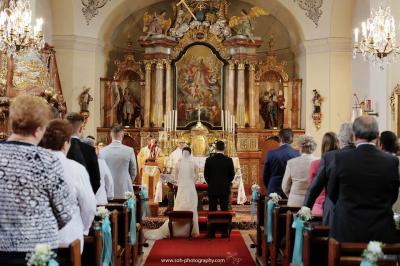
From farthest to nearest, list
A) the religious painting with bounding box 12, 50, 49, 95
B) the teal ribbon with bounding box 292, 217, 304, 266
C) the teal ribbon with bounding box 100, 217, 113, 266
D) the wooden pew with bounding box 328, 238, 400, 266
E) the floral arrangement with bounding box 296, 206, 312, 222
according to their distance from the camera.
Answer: the religious painting with bounding box 12, 50, 49, 95 < the teal ribbon with bounding box 292, 217, 304, 266 < the teal ribbon with bounding box 100, 217, 113, 266 < the floral arrangement with bounding box 296, 206, 312, 222 < the wooden pew with bounding box 328, 238, 400, 266

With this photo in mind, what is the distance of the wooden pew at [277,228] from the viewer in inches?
304

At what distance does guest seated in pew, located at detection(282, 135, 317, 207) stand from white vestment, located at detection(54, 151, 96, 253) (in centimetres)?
358

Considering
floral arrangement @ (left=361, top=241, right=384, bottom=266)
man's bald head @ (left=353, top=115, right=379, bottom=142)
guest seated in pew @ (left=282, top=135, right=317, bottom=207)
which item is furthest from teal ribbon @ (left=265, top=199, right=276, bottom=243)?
floral arrangement @ (left=361, top=241, right=384, bottom=266)

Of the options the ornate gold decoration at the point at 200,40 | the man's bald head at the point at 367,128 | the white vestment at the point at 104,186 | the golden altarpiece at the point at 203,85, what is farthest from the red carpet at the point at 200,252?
the ornate gold decoration at the point at 200,40

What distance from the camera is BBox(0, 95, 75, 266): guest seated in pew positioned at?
3789 millimetres

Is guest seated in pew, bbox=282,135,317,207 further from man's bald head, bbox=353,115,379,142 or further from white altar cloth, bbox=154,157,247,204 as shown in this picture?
white altar cloth, bbox=154,157,247,204

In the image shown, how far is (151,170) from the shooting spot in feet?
54.2

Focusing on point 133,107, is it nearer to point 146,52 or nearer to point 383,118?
point 146,52

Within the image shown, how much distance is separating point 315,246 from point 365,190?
881 mm

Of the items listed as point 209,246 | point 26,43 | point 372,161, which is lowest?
point 209,246

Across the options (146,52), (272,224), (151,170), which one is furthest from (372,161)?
(146,52)

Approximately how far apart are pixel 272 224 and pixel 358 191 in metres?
3.48

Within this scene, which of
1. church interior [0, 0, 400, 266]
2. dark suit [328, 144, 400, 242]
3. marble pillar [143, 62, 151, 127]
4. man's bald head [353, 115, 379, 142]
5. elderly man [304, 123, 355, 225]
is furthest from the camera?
marble pillar [143, 62, 151, 127]

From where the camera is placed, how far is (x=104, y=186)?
816cm
